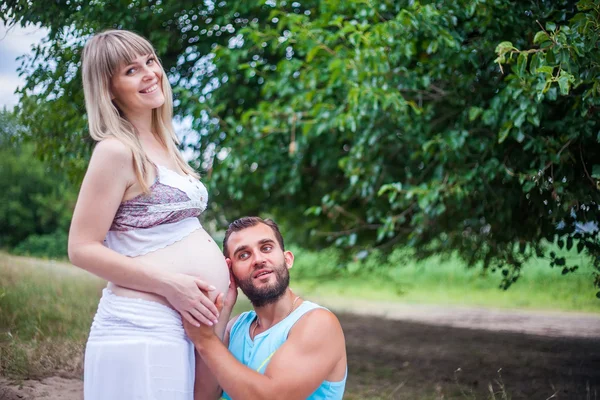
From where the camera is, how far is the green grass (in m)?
7.64

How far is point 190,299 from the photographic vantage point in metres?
1.89

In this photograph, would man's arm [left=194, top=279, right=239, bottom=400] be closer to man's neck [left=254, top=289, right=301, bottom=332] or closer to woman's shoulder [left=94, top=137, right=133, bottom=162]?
man's neck [left=254, top=289, right=301, bottom=332]

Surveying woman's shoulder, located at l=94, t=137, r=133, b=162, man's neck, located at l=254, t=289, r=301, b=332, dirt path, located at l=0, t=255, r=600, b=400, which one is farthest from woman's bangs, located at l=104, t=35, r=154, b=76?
dirt path, located at l=0, t=255, r=600, b=400

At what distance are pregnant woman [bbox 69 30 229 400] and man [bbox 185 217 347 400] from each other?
140 mm

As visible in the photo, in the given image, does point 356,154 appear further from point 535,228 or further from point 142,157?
point 142,157

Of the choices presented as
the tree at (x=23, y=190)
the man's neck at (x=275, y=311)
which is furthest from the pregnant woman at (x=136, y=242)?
the tree at (x=23, y=190)

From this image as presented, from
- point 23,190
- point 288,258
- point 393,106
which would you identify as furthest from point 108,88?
point 393,106

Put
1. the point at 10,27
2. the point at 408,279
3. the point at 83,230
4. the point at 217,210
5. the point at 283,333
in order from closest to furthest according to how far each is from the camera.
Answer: the point at 83,230
the point at 283,333
the point at 10,27
the point at 217,210
the point at 408,279

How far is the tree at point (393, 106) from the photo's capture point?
3.21 metres

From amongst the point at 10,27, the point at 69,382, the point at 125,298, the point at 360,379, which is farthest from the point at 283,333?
the point at 360,379

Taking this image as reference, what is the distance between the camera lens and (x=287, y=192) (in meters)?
6.01

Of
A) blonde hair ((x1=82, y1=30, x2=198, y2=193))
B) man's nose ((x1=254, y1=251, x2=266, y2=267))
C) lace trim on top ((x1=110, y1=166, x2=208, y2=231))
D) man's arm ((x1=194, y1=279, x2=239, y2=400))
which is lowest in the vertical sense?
man's arm ((x1=194, y1=279, x2=239, y2=400))

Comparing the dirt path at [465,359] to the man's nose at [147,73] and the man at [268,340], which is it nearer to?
the man at [268,340]

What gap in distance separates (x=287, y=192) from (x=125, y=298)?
13.6 ft
